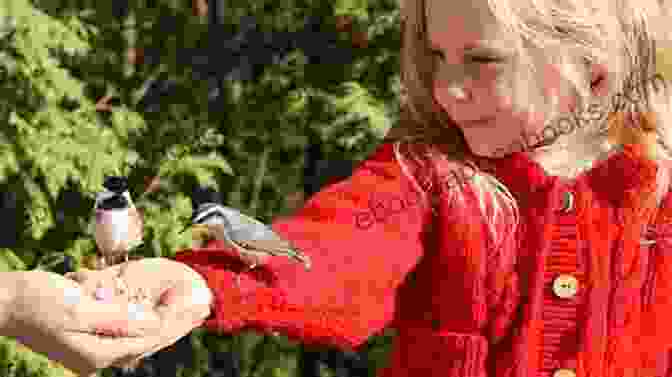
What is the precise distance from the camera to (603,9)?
1232 millimetres

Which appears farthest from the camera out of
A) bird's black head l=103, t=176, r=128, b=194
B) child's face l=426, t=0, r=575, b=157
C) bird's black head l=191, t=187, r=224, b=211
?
bird's black head l=191, t=187, r=224, b=211

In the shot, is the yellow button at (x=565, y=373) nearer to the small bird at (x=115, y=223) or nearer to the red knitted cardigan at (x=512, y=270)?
the red knitted cardigan at (x=512, y=270)

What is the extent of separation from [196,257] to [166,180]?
4.41 ft

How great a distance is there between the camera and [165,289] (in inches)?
39.8

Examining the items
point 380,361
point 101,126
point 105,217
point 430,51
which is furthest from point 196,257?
point 380,361

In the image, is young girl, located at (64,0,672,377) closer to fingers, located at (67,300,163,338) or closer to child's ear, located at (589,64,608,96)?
child's ear, located at (589,64,608,96)

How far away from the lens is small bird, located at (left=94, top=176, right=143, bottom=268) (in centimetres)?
98

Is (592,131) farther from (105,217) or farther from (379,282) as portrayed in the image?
(105,217)

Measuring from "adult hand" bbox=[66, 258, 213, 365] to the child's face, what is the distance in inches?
16.9

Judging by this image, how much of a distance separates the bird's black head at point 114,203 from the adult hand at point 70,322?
84mm

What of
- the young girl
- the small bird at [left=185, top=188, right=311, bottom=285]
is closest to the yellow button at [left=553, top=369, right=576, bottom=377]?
the young girl

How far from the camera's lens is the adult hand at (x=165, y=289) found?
993 mm

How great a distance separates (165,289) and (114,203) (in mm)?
102

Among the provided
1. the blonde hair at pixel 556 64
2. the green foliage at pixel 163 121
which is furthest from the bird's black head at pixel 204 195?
the blonde hair at pixel 556 64
